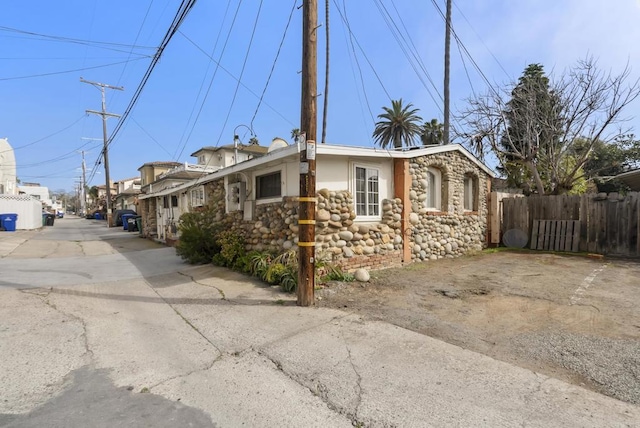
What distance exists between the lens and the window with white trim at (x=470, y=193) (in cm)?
1162

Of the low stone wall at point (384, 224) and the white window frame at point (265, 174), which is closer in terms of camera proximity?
the low stone wall at point (384, 224)

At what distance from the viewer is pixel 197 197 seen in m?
12.7

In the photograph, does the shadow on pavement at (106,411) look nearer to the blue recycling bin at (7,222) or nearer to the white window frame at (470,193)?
the white window frame at (470,193)

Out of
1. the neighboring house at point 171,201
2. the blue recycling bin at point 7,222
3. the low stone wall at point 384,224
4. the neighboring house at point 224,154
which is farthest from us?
the neighboring house at point 224,154

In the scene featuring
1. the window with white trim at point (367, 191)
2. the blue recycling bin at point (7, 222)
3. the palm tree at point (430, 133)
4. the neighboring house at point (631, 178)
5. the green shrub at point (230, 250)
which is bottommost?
the green shrub at point (230, 250)

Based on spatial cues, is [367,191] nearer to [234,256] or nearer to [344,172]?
[344,172]

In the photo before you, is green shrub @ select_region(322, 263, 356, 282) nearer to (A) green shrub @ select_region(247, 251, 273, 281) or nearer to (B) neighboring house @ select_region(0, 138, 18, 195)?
(A) green shrub @ select_region(247, 251, 273, 281)

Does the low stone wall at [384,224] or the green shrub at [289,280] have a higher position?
the low stone wall at [384,224]

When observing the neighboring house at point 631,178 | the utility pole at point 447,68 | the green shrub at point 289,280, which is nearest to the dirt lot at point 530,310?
the green shrub at point 289,280

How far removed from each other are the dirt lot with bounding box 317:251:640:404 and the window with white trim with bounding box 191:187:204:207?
7.64 metres

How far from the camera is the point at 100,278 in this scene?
7652mm

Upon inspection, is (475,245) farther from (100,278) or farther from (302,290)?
(100,278)

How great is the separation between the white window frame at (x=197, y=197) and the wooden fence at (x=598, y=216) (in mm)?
11681

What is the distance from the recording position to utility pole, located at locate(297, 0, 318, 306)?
5.26m
